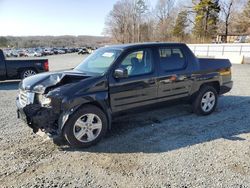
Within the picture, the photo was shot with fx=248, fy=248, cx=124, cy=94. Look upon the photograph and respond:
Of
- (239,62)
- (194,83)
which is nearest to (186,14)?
(239,62)

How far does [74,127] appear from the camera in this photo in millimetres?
4148

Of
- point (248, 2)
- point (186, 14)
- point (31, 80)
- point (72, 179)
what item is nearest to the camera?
point (72, 179)

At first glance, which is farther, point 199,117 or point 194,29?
point 194,29

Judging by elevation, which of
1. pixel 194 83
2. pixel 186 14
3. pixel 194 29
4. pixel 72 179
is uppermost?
pixel 186 14

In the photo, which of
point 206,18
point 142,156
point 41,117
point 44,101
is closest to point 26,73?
point 44,101

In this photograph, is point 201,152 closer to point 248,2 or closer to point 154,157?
point 154,157

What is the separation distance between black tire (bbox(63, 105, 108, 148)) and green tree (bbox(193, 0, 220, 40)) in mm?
50737

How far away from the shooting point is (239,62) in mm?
20609

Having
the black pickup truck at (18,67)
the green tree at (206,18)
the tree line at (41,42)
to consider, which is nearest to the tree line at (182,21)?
the green tree at (206,18)

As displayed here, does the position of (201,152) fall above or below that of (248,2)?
below

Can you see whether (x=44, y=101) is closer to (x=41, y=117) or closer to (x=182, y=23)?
(x=41, y=117)

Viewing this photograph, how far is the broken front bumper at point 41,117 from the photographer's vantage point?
4031mm

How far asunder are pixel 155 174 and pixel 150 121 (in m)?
2.17

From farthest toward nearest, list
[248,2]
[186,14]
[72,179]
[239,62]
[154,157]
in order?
[186,14], [248,2], [239,62], [154,157], [72,179]
